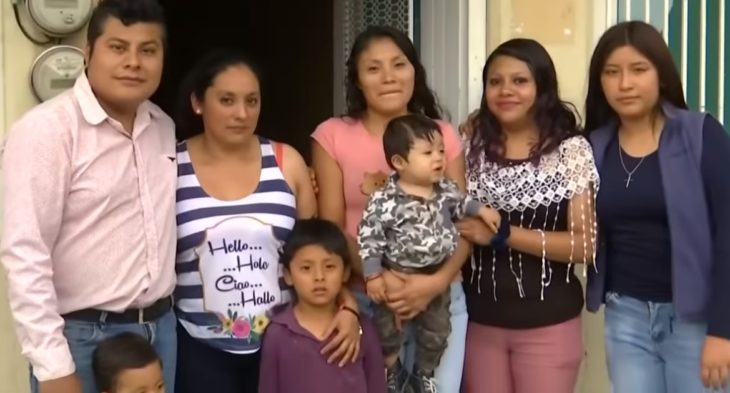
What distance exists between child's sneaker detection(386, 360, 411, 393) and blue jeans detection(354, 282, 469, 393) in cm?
3

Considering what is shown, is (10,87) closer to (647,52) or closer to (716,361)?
(647,52)

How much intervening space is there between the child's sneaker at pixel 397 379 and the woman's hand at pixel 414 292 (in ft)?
0.76

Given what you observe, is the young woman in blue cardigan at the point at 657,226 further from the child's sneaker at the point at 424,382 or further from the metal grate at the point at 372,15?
the metal grate at the point at 372,15

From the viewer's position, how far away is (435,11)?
12.0 feet

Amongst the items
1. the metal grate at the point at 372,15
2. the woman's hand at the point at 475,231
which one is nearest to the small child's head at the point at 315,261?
the woman's hand at the point at 475,231

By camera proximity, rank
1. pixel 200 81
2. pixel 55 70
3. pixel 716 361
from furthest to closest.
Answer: pixel 55 70
pixel 200 81
pixel 716 361

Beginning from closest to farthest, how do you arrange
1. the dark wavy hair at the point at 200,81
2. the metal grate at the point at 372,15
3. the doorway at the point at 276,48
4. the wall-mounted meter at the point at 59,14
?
the dark wavy hair at the point at 200,81 < the wall-mounted meter at the point at 59,14 < the metal grate at the point at 372,15 < the doorway at the point at 276,48

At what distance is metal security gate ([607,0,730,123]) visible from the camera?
11.5 ft

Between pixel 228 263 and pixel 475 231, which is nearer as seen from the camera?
pixel 228 263

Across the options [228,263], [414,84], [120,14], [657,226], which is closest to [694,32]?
[657,226]

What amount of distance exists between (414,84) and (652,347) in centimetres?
107

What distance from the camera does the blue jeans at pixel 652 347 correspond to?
2.70 meters

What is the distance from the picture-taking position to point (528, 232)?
2828mm

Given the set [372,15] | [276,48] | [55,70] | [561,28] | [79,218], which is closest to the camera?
[79,218]
